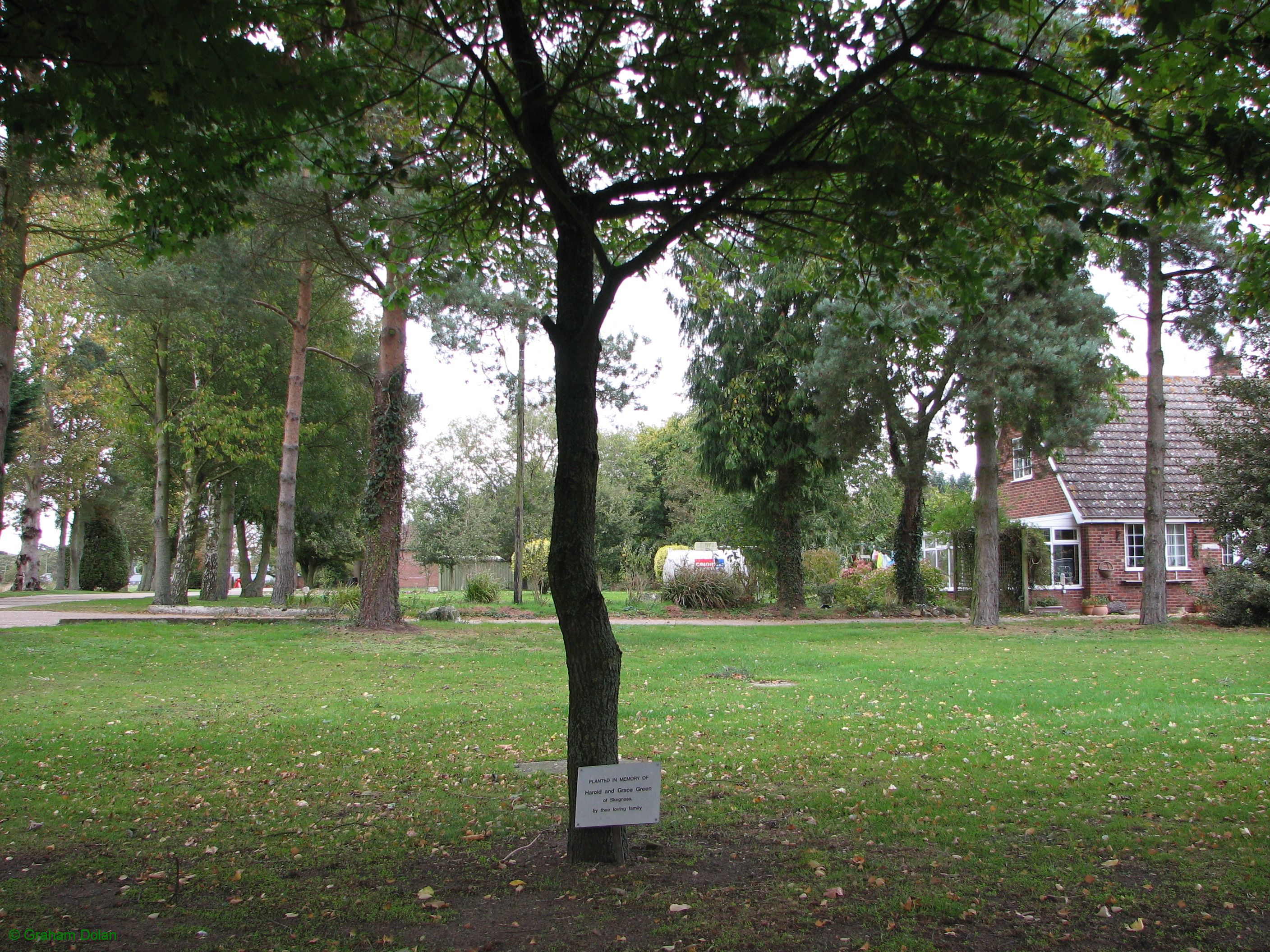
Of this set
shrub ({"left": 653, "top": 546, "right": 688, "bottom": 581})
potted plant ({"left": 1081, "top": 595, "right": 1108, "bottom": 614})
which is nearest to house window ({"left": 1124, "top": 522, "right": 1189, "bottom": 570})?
potted plant ({"left": 1081, "top": 595, "right": 1108, "bottom": 614})

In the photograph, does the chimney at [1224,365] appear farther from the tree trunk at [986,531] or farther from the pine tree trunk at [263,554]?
the pine tree trunk at [263,554]

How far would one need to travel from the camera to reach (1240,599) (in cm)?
1950

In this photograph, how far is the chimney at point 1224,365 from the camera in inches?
762

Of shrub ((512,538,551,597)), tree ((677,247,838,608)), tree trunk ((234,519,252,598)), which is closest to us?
tree ((677,247,838,608))

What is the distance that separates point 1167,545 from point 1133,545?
5.71 ft

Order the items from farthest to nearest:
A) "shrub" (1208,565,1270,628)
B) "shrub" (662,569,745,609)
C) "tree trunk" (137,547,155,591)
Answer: "tree trunk" (137,547,155,591) → "shrub" (662,569,745,609) → "shrub" (1208,565,1270,628)

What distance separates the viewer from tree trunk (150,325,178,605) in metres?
23.5

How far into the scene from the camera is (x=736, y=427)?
24031mm

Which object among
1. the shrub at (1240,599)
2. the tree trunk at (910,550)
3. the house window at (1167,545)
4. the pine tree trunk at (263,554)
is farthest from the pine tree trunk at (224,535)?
the house window at (1167,545)

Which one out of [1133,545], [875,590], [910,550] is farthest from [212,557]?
[1133,545]

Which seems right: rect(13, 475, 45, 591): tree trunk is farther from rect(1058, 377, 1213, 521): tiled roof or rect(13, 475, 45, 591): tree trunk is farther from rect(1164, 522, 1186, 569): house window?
rect(1164, 522, 1186, 569): house window

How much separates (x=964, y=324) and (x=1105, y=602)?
1200 cm

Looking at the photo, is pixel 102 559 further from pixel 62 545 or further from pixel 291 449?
pixel 291 449

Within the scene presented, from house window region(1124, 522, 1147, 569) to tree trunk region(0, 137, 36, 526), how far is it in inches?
1110
